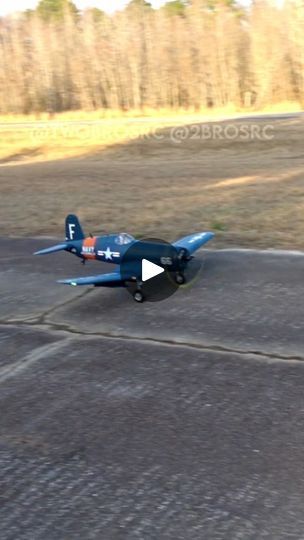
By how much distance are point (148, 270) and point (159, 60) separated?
50771 millimetres

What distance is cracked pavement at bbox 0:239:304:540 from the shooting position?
4012mm

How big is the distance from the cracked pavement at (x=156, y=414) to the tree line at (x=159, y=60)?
141 feet

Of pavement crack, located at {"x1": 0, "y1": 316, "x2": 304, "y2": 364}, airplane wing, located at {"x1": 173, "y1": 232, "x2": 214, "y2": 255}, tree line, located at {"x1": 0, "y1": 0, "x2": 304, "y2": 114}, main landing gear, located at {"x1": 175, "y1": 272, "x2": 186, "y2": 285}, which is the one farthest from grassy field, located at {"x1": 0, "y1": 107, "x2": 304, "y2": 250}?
tree line, located at {"x1": 0, "y1": 0, "x2": 304, "y2": 114}

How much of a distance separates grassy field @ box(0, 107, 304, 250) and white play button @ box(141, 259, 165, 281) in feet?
9.17

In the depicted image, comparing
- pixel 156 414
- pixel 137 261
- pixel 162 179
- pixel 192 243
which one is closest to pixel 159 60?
pixel 162 179

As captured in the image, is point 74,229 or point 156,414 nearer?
point 156,414

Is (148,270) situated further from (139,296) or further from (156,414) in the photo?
(156,414)

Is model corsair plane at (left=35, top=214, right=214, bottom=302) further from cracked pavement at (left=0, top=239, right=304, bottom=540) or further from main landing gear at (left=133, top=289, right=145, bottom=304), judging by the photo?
cracked pavement at (left=0, top=239, right=304, bottom=540)

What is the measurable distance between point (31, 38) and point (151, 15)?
11.7 meters

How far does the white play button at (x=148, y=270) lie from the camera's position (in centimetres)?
773

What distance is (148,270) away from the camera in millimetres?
7801

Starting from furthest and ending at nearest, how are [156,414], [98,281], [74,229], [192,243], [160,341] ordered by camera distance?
[74,229] < [192,243] < [98,281] < [160,341] < [156,414]

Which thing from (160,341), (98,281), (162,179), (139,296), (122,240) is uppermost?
(162,179)

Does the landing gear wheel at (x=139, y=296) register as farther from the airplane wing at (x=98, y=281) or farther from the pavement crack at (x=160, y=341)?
the pavement crack at (x=160, y=341)
